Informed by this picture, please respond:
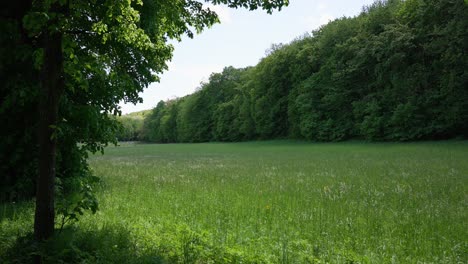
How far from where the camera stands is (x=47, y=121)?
18.5 ft

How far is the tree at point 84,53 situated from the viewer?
18.3 feet

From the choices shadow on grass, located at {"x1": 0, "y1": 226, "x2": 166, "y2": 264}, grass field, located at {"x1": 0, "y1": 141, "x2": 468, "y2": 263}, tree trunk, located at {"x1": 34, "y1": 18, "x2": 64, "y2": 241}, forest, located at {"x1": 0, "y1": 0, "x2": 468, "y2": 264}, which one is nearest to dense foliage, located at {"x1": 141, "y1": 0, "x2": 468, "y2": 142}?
grass field, located at {"x1": 0, "y1": 141, "x2": 468, "y2": 263}

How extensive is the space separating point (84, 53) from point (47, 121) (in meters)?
2.61

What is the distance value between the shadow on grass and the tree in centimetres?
30

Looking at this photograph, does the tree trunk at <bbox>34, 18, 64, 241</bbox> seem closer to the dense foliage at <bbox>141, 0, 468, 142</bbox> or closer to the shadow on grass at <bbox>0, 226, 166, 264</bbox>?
the shadow on grass at <bbox>0, 226, 166, 264</bbox>

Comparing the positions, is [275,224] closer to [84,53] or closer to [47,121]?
[47,121]

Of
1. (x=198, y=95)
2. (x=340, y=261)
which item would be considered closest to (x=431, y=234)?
(x=340, y=261)

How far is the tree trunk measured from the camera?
221 inches

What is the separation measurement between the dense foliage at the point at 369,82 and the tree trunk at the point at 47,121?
34.3m

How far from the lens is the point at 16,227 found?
704 cm

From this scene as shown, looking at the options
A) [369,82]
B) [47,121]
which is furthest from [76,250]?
[369,82]

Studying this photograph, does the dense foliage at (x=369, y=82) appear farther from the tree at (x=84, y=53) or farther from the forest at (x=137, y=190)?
the tree at (x=84, y=53)

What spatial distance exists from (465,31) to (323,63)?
3010 cm

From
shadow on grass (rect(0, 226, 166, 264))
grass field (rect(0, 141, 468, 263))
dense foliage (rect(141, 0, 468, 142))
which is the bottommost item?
grass field (rect(0, 141, 468, 263))
